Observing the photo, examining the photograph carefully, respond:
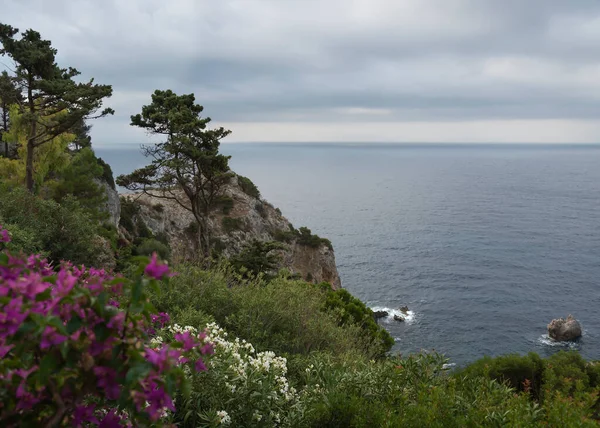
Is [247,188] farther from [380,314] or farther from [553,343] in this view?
[553,343]

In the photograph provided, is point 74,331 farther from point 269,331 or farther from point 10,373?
point 269,331

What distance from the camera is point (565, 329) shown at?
154ft

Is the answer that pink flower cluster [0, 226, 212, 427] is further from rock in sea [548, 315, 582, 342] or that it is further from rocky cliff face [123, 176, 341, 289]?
rock in sea [548, 315, 582, 342]

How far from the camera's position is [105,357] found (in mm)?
2572

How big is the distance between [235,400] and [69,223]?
42.0ft

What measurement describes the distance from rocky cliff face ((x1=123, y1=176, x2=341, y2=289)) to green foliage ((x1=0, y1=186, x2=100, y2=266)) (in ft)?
83.9

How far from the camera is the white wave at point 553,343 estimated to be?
151 feet

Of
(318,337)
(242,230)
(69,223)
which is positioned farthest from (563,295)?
(69,223)

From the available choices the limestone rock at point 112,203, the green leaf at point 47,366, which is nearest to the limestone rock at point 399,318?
the limestone rock at point 112,203

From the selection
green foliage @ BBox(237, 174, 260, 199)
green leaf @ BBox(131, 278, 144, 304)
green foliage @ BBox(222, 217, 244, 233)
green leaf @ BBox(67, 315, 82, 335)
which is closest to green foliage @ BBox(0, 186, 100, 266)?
green leaf @ BBox(67, 315, 82, 335)

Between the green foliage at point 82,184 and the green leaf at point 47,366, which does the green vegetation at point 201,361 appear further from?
the green foliage at point 82,184

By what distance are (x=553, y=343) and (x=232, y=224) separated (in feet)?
122

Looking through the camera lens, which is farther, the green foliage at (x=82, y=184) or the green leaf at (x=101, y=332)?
the green foliage at (x=82, y=184)

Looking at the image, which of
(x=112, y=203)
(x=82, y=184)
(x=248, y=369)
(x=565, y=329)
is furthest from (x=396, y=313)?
(x=248, y=369)
